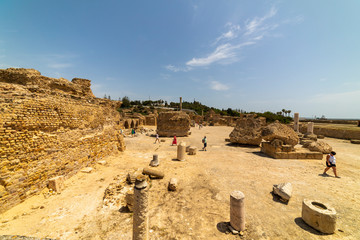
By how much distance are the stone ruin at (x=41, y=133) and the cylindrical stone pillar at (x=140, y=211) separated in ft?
14.2

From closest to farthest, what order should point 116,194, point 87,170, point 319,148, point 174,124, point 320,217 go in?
point 320,217 → point 116,194 → point 87,170 → point 319,148 → point 174,124

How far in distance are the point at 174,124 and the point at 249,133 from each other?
9.37 metres

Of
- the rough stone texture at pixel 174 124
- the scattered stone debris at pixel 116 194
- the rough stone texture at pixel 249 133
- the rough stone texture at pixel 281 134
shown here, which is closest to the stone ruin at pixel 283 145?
the rough stone texture at pixel 281 134

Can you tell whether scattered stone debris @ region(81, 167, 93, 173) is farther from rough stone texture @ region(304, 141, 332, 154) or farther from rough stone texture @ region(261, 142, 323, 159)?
rough stone texture @ region(304, 141, 332, 154)

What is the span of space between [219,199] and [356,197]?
497 centimetres

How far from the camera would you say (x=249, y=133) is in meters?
13.4

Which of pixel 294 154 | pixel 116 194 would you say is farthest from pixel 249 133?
pixel 116 194

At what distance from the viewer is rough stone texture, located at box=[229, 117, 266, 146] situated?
13.1 metres

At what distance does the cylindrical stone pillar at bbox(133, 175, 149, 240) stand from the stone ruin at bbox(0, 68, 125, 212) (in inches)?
170

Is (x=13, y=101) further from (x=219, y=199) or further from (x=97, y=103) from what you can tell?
(x=219, y=199)

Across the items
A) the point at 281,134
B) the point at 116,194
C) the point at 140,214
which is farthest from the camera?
the point at 281,134

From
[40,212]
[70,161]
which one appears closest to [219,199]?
[40,212]

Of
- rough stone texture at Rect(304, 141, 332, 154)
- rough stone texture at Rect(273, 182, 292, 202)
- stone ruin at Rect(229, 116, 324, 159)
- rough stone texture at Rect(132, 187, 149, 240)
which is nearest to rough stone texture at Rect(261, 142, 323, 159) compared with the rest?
stone ruin at Rect(229, 116, 324, 159)

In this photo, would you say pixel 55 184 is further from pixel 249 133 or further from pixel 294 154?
pixel 249 133
